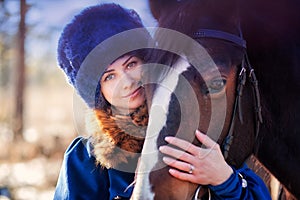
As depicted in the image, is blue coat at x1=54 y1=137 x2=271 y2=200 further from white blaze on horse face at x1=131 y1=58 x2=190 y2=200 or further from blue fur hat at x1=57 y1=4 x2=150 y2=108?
white blaze on horse face at x1=131 y1=58 x2=190 y2=200

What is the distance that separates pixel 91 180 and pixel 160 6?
86 centimetres

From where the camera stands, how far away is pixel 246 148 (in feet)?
5.99

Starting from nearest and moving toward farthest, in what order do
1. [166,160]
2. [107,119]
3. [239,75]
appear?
[166,160]
[239,75]
[107,119]

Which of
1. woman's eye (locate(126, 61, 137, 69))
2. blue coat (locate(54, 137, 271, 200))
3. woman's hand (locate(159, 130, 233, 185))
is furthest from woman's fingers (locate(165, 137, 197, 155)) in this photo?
woman's eye (locate(126, 61, 137, 69))

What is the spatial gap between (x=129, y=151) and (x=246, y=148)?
0.52 meters

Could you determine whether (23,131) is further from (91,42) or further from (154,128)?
(154,128)

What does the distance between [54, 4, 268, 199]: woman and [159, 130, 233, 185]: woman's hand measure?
0.38 feet

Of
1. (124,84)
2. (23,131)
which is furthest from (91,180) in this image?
(23,131)

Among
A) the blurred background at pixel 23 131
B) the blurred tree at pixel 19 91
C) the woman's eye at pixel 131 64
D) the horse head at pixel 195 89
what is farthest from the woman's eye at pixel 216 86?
the blurred tree at pixel 19 91

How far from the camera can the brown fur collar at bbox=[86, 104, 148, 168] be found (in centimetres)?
198

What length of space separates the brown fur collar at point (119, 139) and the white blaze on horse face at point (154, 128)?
1.19 feet

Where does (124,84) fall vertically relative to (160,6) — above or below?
below

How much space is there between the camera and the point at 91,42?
2271 millimetres

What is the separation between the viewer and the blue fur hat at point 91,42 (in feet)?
7.16
